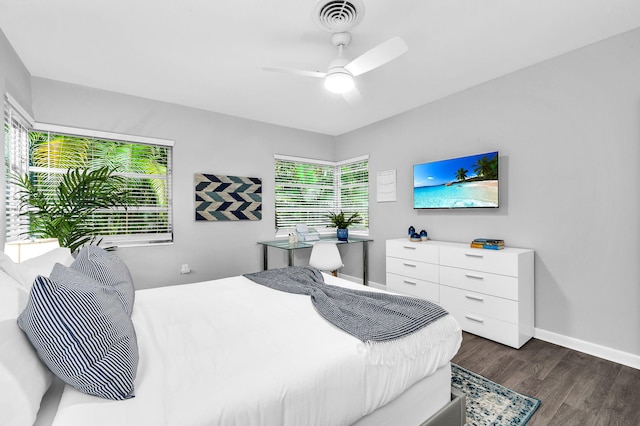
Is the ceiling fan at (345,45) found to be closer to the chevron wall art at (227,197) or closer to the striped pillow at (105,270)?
the striped pillow at (105,270)

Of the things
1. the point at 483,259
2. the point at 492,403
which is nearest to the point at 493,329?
the point at 483,259

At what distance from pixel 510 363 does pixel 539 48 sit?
263 centimetres

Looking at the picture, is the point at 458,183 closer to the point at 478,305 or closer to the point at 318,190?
the point at 478,305

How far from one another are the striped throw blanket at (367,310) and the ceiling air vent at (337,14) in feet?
6.00

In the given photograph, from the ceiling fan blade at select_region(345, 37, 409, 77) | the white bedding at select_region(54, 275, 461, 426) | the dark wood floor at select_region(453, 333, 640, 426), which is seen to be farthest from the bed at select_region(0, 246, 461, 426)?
the ceiling fan blade at select_region(345, 37, 409, 77)

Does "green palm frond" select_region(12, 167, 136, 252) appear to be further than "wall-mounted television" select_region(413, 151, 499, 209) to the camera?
No

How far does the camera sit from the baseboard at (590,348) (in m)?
2.35

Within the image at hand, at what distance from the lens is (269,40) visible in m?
2.40

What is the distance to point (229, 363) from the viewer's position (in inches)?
47.3

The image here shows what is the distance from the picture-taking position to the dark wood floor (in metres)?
Result: 1.81

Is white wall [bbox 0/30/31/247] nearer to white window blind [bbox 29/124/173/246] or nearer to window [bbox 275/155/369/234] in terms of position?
white window blind [bbox 29/124/173/246]

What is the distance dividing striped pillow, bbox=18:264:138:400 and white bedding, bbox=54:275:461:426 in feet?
0.17

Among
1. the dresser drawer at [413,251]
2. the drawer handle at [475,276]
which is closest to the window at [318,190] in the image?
the dresser drawer at [413,251]

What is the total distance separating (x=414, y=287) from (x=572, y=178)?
183 cm
